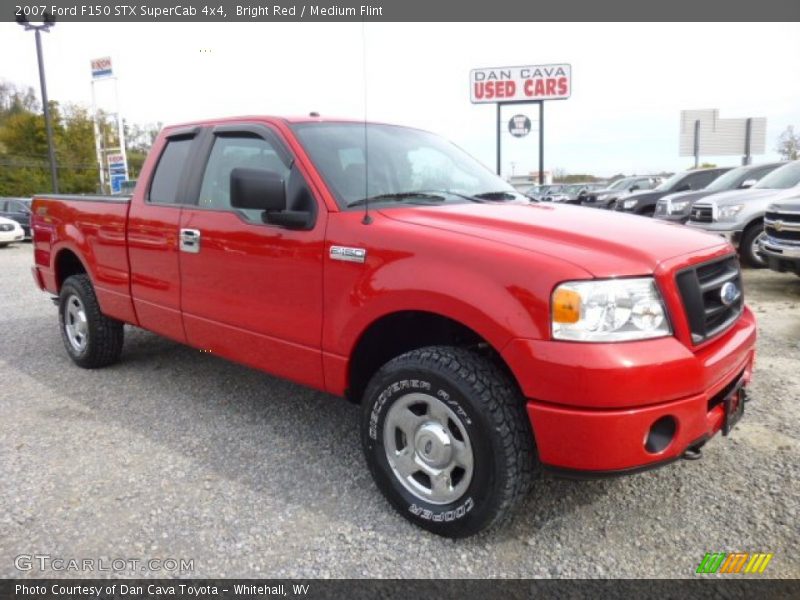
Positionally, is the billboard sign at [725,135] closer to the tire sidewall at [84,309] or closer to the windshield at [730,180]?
the windshield at [730,180]

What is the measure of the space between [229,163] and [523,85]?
2034 centimetres

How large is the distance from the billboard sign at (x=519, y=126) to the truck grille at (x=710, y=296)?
2112 centimetres

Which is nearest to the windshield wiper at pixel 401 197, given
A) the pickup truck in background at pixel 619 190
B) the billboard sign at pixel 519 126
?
the pickup truck in background at pixel 619 190

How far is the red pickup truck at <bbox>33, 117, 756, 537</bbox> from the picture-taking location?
2205 mm

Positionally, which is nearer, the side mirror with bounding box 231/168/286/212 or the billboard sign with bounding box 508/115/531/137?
the side mirror with bounding box 231/168/286/212

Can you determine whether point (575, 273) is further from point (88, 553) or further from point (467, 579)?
point (88, 553)

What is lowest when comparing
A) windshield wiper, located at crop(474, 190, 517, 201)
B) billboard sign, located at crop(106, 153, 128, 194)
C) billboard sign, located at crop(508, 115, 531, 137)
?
windshield wiper, located at crop(474, 190, 517, 201)

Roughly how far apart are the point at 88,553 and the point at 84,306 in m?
2.76

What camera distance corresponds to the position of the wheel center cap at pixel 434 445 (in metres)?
2.55

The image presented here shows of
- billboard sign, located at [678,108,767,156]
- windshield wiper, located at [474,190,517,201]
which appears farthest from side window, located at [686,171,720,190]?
billboard sign, located at [678,108,767,156]

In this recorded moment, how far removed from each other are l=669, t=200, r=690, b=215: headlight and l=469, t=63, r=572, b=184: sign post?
34.4 ft

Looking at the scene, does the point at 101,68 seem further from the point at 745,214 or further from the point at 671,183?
the point at 745,214

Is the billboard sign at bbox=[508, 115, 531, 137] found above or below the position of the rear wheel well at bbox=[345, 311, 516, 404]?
above

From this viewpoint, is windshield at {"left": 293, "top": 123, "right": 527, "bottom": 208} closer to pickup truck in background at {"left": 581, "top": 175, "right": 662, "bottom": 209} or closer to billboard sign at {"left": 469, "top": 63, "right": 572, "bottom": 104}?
pickup truck in background at {"left": 581, "top": 175, "right": 662, "bottom": 209}
